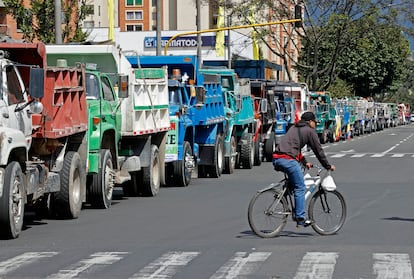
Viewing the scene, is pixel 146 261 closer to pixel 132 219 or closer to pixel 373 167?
pixel 132 219

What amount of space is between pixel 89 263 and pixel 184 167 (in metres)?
11.5

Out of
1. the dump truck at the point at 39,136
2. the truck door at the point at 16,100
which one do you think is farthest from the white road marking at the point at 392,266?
the truck door at the point at 16,100

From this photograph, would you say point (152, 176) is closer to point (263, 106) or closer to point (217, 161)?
point (217, 161)

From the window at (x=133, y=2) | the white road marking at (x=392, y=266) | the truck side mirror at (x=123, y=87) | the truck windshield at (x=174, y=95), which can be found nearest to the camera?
the white road marking at (x=392, y=266)

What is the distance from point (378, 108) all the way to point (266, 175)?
195 ft

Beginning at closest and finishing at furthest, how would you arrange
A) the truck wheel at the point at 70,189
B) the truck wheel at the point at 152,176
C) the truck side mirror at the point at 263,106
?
the truck wheel at the point at 70,189
the truck wheel at the point at 152,176
the truck side mirror at the point at 263,106

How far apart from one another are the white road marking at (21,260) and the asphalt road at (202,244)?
1cm

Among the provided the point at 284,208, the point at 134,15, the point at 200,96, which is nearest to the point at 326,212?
the point at 284,208

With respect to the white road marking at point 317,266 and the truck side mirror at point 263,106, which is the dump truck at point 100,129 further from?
the truck side mirror at point 263,106

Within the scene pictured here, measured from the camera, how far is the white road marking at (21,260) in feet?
36.8

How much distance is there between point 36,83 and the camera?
44.5 feet

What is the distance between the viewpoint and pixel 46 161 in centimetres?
1574

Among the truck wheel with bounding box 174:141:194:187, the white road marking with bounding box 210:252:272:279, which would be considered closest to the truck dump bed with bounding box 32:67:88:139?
the white road marking with bounding box 210:252:272:279

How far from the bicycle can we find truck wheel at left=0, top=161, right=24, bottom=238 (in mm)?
3097
